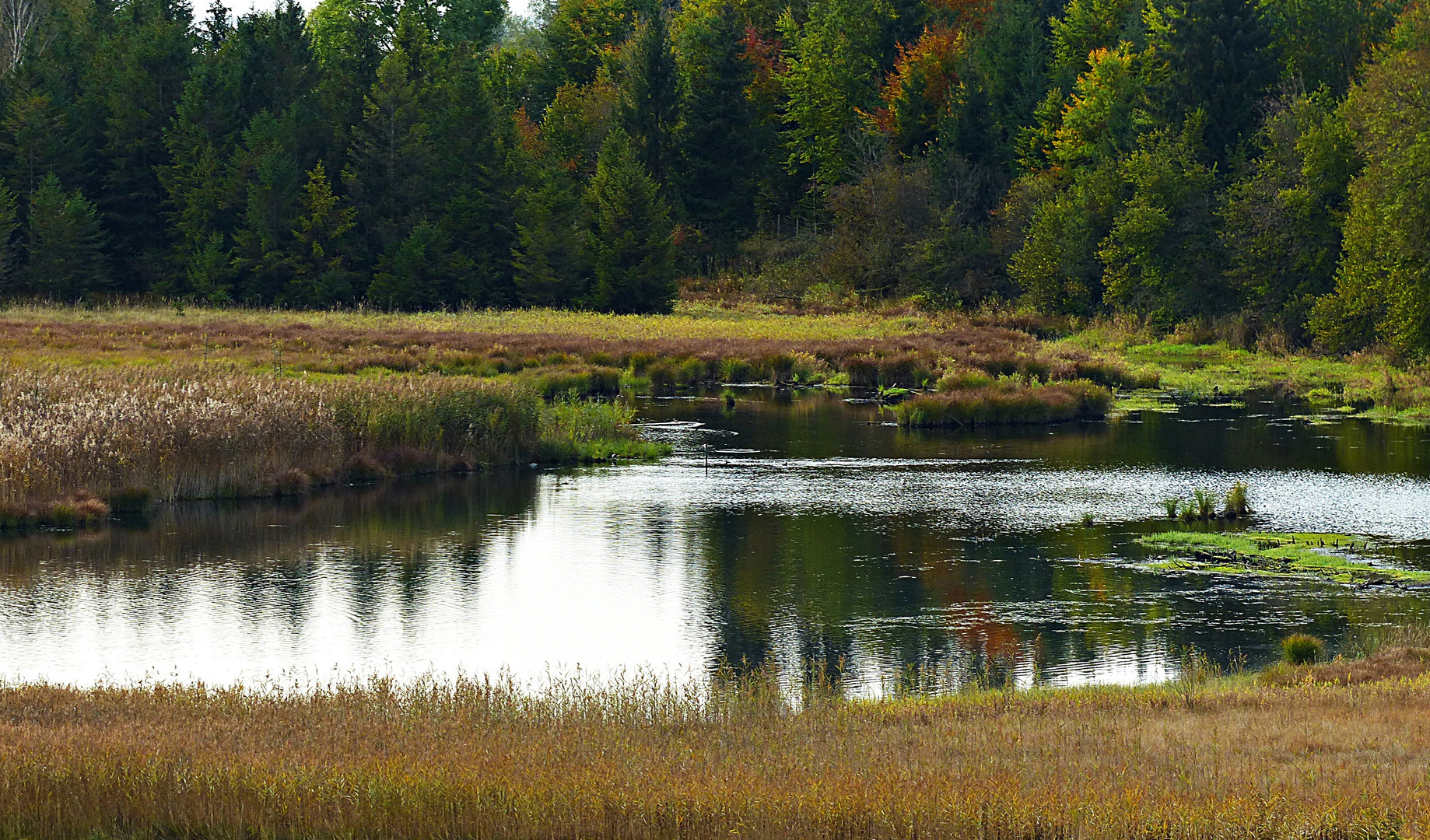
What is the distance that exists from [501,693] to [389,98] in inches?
2701

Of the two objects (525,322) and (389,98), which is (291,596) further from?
(389,98)

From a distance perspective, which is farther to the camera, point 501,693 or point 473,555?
point 473,555

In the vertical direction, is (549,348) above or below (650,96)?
below

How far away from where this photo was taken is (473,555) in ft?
74.0

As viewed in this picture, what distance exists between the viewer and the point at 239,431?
87.5 feet

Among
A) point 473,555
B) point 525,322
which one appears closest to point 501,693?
point 473,555

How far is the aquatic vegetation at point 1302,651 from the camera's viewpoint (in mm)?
14930

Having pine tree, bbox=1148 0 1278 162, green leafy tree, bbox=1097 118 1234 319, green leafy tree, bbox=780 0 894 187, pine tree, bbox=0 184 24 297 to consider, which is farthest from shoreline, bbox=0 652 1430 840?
green leafy tree, bbox=780 0 894 187

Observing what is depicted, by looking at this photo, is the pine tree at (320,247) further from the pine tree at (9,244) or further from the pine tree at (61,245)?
the pine tree at (9,244)

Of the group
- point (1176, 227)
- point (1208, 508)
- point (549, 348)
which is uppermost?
point (1176, 227)

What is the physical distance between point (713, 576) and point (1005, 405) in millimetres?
22049

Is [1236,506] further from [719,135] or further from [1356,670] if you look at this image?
[719,135]

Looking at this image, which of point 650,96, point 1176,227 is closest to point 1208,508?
point 1176,227

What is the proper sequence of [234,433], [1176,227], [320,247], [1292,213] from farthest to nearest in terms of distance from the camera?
[320,247] < [1176,227] < [1292,213] < [234,433]
